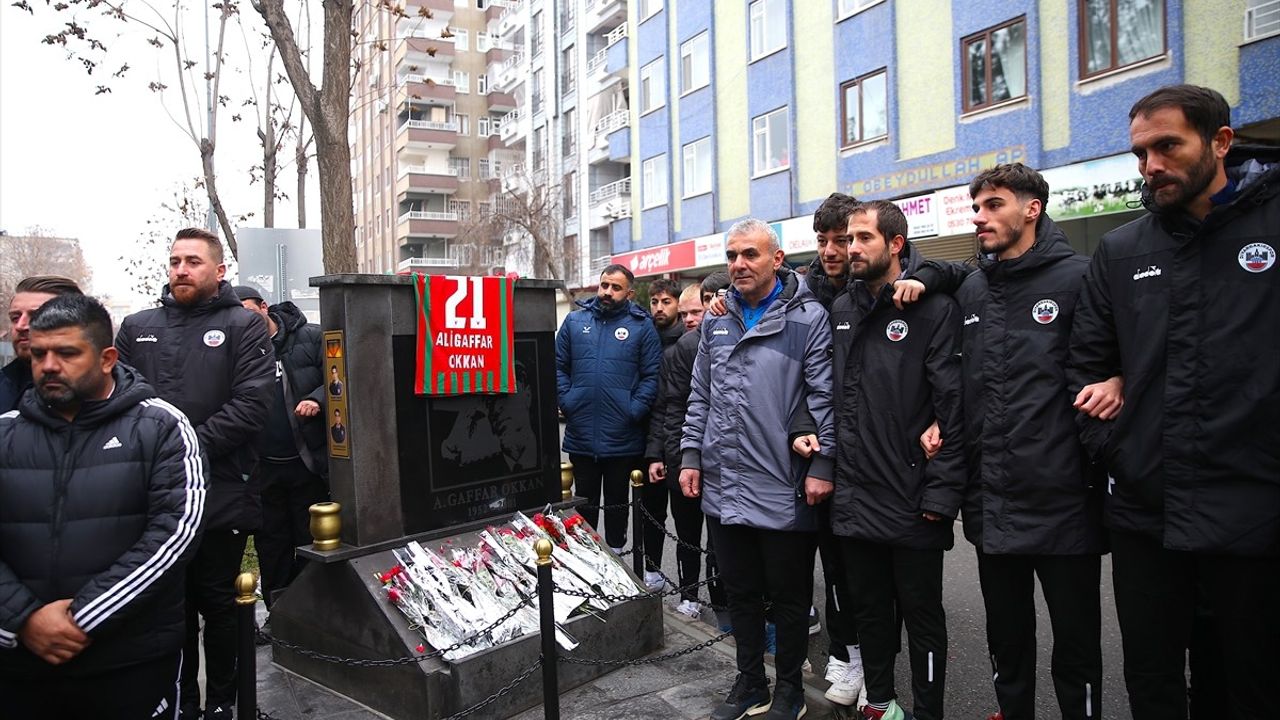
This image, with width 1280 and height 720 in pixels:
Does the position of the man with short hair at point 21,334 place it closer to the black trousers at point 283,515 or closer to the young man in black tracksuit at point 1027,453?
the black trousers at point 283,515

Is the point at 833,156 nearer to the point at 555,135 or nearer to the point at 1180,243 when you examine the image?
the point at 1180,243

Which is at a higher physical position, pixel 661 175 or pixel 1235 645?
pixel 661 175

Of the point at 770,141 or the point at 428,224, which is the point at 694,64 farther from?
the point at 428,224

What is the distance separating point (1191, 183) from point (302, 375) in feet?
16.2

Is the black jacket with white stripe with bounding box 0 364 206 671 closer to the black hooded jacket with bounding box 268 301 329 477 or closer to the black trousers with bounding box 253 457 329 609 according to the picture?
the black hooded jacket with bounding box 268 301 329 477

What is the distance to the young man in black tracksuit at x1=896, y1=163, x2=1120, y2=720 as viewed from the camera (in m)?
3.36

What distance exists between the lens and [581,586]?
5.04m

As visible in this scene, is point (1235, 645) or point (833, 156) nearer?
→ point (1235, 645)

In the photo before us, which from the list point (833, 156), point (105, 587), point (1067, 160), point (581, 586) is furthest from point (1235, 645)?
point (833, 156)

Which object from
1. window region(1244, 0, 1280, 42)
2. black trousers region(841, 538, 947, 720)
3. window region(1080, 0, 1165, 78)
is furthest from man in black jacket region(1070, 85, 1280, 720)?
window region(1080, 0, 1165, 78)

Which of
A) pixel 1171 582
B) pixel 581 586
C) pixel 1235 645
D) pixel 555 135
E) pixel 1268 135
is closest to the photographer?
pixel 1235 645

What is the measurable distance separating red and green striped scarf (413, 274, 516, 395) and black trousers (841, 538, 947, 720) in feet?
7.65

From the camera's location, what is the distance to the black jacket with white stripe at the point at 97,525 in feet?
9.71

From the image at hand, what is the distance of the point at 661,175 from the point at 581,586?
2241 centimetres
